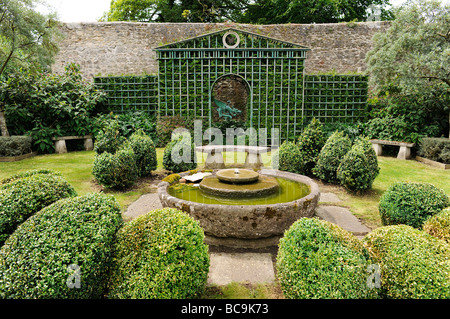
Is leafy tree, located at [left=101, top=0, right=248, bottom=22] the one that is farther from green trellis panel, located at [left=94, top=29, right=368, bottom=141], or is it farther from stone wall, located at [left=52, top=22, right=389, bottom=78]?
green trellis panel, located at [left=94, top=29, right=368, bottom=141]

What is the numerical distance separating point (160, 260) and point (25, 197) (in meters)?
1.53

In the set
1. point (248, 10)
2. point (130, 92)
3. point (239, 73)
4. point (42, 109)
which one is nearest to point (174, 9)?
point (248, 10)

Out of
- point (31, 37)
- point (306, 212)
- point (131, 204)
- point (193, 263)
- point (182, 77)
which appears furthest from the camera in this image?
point (182, 77)

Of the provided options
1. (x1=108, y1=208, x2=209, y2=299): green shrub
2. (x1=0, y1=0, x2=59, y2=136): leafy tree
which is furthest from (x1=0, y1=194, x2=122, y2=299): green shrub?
(x1=0, y1=0, x2=59, y2=136): leafy tree

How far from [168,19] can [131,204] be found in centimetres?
1780

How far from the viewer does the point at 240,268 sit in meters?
2.77

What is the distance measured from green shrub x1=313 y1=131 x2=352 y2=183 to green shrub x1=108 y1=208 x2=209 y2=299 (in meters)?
4.12

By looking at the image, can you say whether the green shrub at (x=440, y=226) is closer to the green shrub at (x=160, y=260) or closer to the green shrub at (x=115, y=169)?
the green shrub at (x=160, y=260)

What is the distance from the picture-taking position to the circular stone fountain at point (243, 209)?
9.92 feet

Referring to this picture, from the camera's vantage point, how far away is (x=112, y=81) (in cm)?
1052

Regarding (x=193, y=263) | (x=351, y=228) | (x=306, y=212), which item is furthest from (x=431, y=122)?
(x=193, y=263)

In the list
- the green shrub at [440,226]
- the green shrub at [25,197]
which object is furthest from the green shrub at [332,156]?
the green shrub at [25,197]

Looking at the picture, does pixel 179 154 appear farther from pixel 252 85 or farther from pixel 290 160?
pixel 252 85
